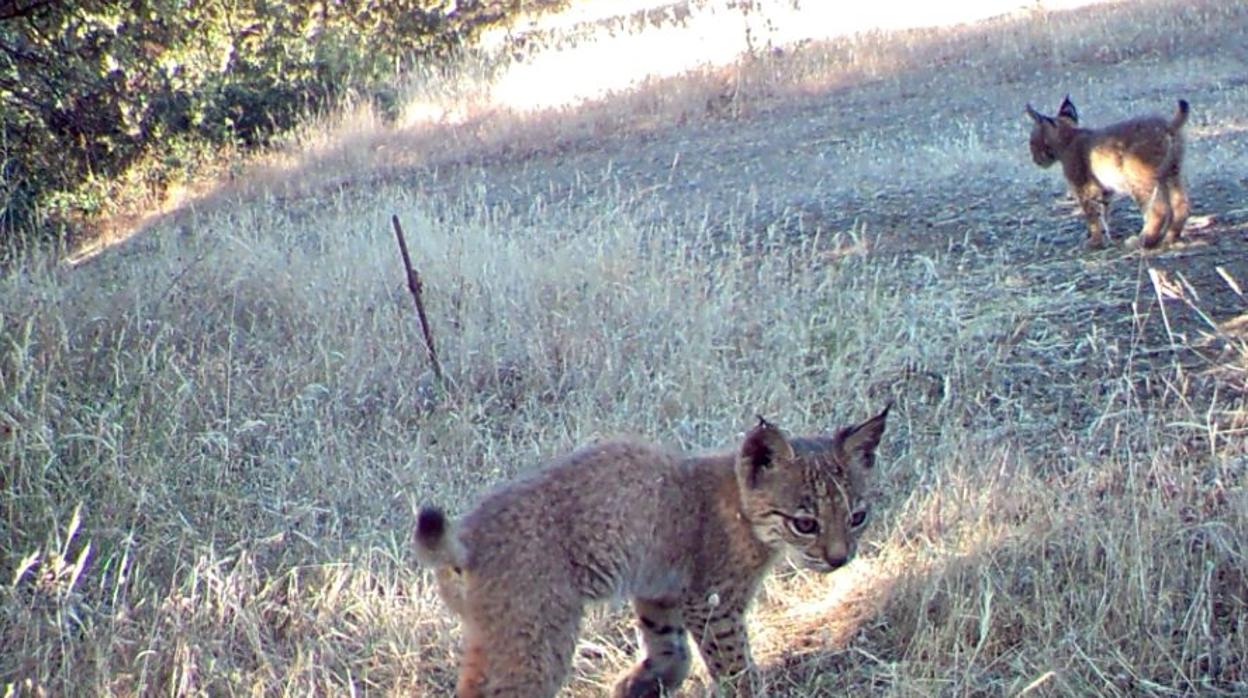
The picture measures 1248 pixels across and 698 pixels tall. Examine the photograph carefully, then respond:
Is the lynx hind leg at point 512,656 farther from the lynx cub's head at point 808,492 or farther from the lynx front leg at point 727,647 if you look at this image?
the lynx cub's head at point 808,492

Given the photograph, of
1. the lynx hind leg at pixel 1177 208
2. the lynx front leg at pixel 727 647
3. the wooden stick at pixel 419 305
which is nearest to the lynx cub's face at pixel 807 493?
the lynx front leg at pixel 727 647

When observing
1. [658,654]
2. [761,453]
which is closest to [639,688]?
[658,654]

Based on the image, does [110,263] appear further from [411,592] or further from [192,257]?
[411,592]

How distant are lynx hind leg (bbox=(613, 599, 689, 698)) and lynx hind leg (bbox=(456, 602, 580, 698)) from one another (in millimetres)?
584

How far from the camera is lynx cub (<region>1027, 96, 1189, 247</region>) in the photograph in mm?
8055

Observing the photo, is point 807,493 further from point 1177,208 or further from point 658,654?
point 1177,208

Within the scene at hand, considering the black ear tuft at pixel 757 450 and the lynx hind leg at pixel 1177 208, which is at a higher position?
Answer: the black ear tuft at pixel 757 450

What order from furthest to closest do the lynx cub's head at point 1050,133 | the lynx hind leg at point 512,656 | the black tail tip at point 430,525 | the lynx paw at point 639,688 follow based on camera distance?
the lynx cub's head at point 1050,133 → the lynx paw at point 639,688 → the lynx hind leg at point 512,656 → the black tail tip at point 430,525

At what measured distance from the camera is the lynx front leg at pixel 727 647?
4535 millimetres

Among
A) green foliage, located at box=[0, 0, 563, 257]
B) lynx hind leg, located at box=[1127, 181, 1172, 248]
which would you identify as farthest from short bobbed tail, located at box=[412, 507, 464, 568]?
lynx hind leg, located at box=[1127, 181, 1172, 248]

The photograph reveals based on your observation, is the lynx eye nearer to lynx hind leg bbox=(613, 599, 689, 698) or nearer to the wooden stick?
lynx hind leg bbox=(613, 599, 689, 698)

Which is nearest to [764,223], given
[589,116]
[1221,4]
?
[589,116]

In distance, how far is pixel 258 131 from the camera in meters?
18.3

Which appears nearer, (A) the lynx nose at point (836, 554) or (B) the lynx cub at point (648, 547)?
(B) the lynx cub at point (648, 547)
